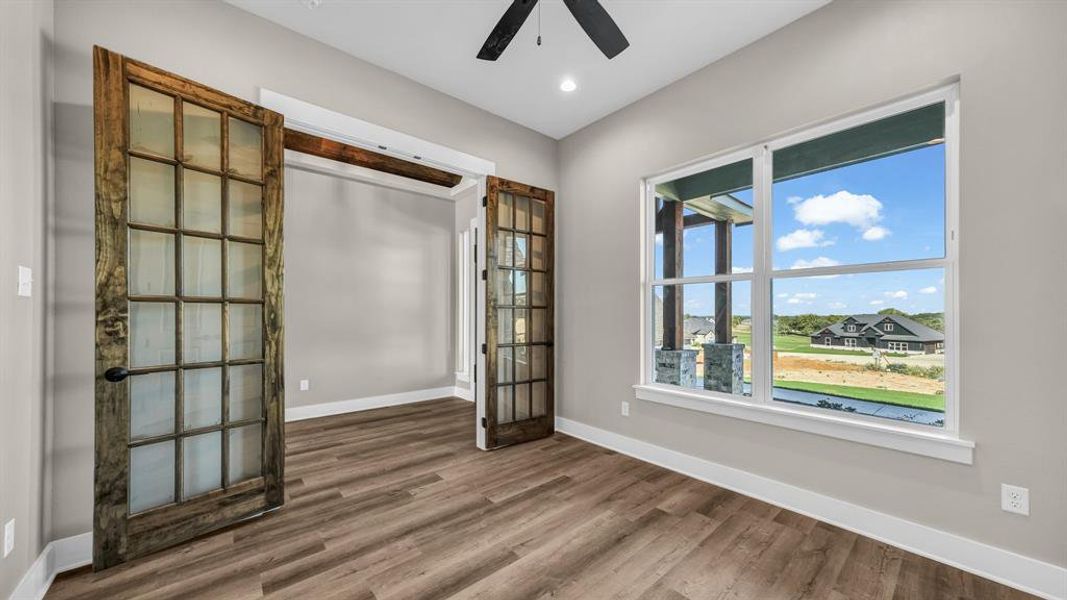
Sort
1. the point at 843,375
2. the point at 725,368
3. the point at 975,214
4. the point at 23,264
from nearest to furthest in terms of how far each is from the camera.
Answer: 1. the point at 23,264
2. the point at 975,214
3. the point at 843,375
4. the point at 725,368

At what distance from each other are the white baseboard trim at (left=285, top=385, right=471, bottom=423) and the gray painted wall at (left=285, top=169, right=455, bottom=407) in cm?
7

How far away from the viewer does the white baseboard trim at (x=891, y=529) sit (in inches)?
69.9

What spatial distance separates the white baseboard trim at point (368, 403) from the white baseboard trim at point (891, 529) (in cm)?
324

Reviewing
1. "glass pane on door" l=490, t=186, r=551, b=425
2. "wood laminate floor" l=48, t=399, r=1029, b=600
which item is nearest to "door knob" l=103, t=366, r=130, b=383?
"wood laminate floor" l=48, t=399, r=1029, b=600

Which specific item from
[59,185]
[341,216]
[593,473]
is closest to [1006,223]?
[593,473]

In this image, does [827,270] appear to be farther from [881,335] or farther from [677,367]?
[677,367]

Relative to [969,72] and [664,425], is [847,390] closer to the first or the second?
[664,425]

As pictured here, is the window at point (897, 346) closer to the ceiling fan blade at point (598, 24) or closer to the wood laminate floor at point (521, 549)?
→ the wood laminate floor at point (521, 549)

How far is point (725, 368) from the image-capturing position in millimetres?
2982

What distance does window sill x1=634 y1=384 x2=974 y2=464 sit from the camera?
1982mm

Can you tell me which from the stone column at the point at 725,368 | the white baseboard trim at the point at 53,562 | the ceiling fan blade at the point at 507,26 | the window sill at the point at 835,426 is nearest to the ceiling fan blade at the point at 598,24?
the ceiling fan blade at the point at 507,26

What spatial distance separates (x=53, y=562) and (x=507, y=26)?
11.0ft

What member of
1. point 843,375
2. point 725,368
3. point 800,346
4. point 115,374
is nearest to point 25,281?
point 115,374

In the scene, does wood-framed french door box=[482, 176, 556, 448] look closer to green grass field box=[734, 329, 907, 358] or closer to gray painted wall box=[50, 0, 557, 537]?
gray painted wall box=[50, 0, 557, 537]
